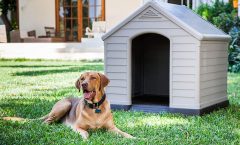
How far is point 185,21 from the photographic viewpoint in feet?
21.2

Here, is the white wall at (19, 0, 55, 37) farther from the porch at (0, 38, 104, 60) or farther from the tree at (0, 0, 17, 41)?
the porch at (0, 38, 104, 60)

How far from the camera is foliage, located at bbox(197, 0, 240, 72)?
1369 centimetres

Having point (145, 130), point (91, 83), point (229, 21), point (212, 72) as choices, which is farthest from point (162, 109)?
point (229, 21)

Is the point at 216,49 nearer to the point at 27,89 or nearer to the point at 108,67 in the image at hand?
the point at 108,67

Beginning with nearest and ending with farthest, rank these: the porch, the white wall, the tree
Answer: the porch, the tree, the white wall

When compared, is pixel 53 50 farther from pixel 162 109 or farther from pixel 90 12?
pixel 162 109

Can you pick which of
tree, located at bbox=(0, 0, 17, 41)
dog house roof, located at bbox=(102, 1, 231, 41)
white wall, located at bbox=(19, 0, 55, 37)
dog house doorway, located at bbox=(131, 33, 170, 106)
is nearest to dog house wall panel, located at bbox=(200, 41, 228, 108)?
Result: dog house roof, located at bbox=(102, 1, 231, 41)

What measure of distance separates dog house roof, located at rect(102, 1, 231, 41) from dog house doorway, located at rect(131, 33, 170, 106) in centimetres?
83

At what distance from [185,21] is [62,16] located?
20.3 m

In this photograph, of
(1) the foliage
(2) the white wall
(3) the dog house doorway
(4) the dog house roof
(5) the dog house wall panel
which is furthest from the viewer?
(2) the white wall

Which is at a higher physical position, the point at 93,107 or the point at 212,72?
the point at 212,72

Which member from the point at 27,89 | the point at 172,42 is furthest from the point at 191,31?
the point at 27,89

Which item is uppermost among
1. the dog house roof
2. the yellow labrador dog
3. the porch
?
the dog house roof

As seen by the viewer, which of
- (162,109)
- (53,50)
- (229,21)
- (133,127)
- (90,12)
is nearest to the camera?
(133,127)
